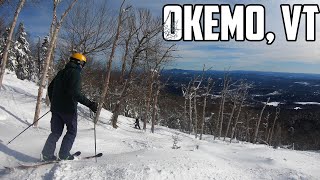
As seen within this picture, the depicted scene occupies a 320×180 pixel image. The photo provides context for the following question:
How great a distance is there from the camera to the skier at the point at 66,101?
671 centimetres

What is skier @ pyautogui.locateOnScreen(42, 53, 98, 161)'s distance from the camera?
671cm

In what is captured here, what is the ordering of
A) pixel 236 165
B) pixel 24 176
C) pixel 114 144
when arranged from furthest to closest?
pixel 114 144 → pixel 236 165 → pixel 24 176

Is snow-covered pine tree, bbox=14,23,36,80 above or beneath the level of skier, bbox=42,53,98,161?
above

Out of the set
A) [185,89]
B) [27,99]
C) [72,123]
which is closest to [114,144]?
[72,123]

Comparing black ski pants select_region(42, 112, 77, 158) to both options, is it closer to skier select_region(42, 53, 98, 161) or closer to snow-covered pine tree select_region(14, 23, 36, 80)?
skier select_region(42, 53, 98, 161)

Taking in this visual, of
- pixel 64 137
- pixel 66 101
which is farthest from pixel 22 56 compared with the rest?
pixel 66 101

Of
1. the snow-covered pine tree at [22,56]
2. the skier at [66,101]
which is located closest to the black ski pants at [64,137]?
the skier at [66,101]

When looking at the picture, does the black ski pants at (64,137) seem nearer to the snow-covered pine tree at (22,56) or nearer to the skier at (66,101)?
the skier at (66,101)

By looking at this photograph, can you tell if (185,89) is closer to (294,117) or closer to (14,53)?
(14,53)

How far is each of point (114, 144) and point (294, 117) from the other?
106122mm

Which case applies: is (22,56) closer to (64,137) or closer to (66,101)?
(64,137)

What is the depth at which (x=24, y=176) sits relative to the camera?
243 inches

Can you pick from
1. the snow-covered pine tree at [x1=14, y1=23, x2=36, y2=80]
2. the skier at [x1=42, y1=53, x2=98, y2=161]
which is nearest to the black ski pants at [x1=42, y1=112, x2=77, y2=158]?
the skier at [x1=42, y1=53, x2=98, y2=161]

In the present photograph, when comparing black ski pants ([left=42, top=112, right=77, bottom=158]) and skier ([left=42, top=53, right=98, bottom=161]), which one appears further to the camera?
black ski pants ([left=42, top=112, right=77, bottom=158])
